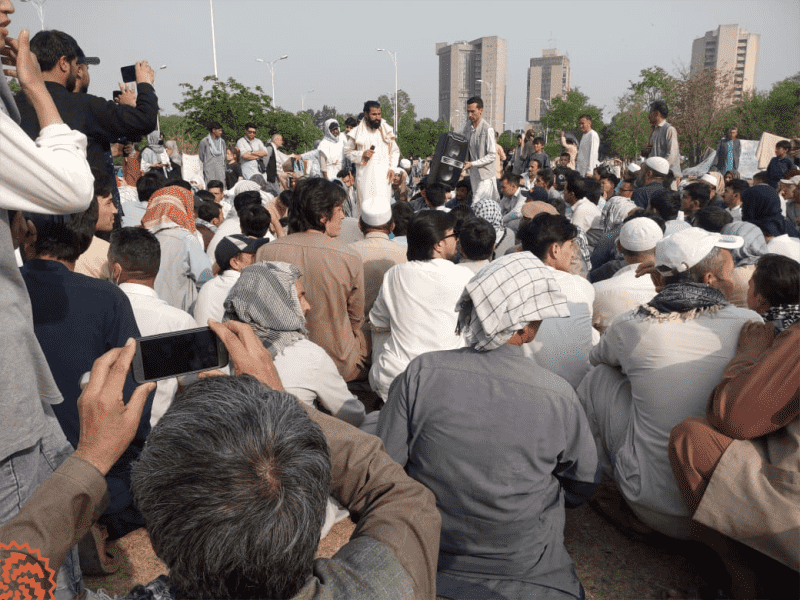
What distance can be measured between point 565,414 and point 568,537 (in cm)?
115

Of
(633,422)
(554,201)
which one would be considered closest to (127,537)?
(633,422)

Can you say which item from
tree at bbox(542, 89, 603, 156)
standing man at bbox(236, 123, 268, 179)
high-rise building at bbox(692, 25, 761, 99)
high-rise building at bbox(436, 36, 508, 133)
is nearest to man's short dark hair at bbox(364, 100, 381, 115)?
standing man at bbox(236, 123, 268, 179)

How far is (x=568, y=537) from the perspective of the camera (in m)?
2.97

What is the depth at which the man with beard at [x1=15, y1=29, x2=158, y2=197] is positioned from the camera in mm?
3004

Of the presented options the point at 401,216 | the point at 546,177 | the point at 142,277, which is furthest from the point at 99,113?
the point at 546,177

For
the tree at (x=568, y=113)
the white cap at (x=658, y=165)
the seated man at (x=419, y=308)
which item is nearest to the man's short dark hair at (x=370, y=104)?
the white cap at (x=658, y=165)

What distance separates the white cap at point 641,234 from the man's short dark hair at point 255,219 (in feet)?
8.94

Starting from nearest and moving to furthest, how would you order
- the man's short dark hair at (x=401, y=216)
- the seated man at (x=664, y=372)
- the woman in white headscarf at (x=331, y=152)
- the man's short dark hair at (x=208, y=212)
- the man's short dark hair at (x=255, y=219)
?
the seated man at (x=664, y=372)
the man's short dark hair at (x=255, y=219)
the man's short dark hair at (x=401, y=216)
the man's short dark hair at (x=208, y=212)
the woman in white headscarf at (x=331, y=152)

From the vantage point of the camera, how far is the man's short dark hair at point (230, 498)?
0.94 meters

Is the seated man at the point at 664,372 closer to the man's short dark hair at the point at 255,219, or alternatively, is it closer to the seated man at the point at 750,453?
the seated man at the point at 750,453

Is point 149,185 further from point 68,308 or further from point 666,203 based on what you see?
point 666,203

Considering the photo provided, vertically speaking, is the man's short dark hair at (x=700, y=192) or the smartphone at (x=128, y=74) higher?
the smartphone at (x=128, y=74)

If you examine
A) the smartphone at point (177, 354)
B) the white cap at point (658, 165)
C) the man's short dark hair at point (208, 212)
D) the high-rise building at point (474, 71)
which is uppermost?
the high-rise building at point (474, 71)

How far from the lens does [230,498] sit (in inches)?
37.2
